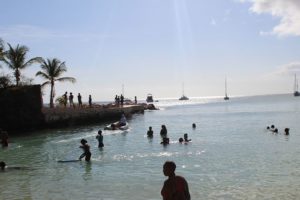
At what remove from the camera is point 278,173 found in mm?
20750

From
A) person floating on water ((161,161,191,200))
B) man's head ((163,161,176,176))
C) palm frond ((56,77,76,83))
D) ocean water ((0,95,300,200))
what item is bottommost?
ocean water ((0,95,300,200))

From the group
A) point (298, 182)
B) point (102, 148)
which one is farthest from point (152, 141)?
point (298, 182)

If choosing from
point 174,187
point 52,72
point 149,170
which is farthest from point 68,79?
point 174,187

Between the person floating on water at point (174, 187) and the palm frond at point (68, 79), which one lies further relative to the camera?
the palm frond at point (68, 79)

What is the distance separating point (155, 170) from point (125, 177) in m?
2.08

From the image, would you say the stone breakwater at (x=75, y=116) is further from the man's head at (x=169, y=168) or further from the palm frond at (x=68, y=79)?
the man's head at (x=169, y=168)

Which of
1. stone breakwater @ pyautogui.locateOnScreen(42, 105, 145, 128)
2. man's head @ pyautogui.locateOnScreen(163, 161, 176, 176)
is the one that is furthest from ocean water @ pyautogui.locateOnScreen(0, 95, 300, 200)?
stone breakwater @ pyautogui.locateOnScreen(42, 105, 145, 128)

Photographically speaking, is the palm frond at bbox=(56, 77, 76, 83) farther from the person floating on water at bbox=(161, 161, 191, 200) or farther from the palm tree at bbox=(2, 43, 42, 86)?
the person floating on water at bbox=(161, 161, 191, 200)

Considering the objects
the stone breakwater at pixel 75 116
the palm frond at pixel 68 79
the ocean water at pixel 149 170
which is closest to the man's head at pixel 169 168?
the ocean water at pixel 149 170

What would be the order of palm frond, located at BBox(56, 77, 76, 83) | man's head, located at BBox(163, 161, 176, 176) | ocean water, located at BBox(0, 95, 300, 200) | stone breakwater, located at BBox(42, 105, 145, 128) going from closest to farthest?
man's head, located at BBox(163, 161, 176, 176), ocean water, located at BBox(0, 95, 300, 200), stone breakwater, located at BBox(42, 105, 145, 128), palm frond, located at BBox(56, 77, 76, 83)

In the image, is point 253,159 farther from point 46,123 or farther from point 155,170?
point 46,123

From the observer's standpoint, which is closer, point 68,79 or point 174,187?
point 174,187

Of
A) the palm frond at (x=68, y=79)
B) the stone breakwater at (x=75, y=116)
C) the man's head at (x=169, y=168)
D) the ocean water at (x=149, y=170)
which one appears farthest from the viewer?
the palm frond at (x=68, y=79)

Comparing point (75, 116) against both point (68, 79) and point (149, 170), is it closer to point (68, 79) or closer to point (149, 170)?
point (68, 79)
